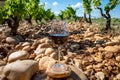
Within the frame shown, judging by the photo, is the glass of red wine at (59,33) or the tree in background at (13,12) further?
the tree in background at (13,12)

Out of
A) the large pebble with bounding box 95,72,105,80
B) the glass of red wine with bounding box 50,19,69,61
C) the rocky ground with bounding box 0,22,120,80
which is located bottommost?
the large pebble with bounding box 95,72,105,80

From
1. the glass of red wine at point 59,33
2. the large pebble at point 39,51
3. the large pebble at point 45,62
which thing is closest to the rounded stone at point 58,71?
the large pebble at point 45,62

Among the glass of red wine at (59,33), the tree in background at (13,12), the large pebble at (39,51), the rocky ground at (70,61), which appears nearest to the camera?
the glass of red wine at (59,33)

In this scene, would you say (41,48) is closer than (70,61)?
No

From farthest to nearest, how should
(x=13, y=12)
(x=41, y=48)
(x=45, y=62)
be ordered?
(x=13, y=12) → (x=41, y=48) → (x=45, y=62)

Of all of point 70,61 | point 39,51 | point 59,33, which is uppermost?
point 59,33

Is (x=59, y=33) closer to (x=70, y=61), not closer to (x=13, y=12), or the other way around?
(x=70, y=61)

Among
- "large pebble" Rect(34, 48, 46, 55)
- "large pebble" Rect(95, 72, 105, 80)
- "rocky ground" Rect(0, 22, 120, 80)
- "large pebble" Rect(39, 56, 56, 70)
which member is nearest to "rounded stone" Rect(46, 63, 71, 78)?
"rocky ground" Rect(0, 22, 120, 80)

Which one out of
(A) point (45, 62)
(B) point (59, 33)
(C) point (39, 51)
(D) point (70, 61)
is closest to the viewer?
(B) point (59, 33)

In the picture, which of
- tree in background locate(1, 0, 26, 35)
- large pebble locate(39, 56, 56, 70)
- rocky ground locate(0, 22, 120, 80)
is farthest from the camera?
tree in background locate(1, 0, 26, 35)

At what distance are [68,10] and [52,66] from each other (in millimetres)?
22110

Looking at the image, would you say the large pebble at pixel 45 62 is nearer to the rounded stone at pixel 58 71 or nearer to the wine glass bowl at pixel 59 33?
the rounded stone at pixel 58 71

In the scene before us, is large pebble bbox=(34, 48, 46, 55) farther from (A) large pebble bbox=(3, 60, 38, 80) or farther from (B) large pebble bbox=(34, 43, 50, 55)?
(A) large pebble bbox=(3, 60, 38, 80)

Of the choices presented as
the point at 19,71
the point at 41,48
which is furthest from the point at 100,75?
the point at 41,48
